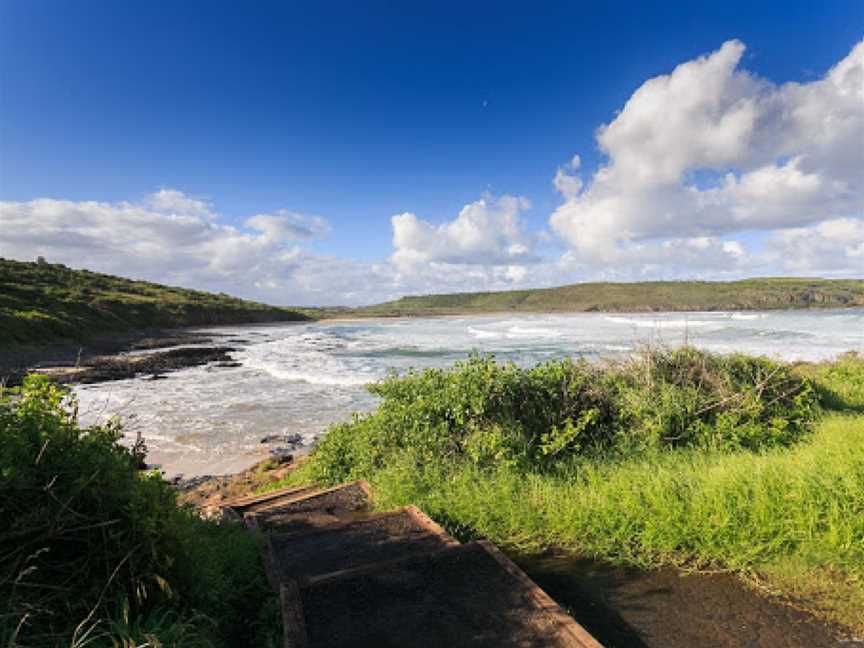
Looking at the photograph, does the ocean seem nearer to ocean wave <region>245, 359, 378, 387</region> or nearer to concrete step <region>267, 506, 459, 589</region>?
ocean wave <region>245, 359, 378, 387</region>

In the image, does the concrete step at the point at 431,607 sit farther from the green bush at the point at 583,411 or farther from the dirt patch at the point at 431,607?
the green bush at the point at 583,411

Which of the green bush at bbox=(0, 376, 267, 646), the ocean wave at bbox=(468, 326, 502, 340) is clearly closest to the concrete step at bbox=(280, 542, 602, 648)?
the green bush at bbox=(0, 376, 267, 646)

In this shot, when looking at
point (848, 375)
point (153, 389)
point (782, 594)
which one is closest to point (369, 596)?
point (782, 594)

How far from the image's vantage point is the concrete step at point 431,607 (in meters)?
3.19

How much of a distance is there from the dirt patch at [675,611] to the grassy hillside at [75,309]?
3879 centimetres

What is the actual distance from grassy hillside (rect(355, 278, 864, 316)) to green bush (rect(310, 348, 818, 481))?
96051 mm

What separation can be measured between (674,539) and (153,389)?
20.9 metres

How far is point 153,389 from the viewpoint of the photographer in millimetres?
20266

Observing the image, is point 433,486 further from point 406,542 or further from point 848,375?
point 848,375

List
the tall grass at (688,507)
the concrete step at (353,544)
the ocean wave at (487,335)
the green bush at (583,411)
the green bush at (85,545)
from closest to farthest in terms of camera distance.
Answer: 1. the green bush at (85,545)
2. the tall grass at (688,507)
3. the concrete step at (353,544)
4. the green bush at (583,411)
5. the ocean wave at (487,335)

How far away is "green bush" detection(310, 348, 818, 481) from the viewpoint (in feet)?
20.8

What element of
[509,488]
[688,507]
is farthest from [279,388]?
[688,507]

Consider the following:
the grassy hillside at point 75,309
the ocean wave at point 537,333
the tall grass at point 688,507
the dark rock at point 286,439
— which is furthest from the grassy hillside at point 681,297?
the tall grass at point 688,507

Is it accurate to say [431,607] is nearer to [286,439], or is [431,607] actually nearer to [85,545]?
[85,545]
